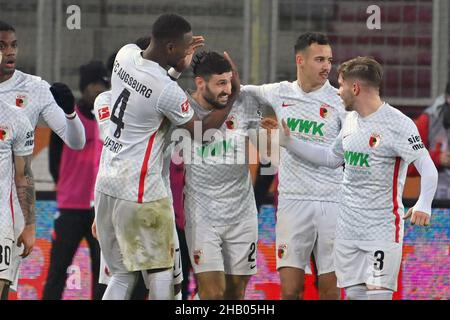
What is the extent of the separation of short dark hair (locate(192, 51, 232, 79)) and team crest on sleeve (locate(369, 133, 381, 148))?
1.24 m

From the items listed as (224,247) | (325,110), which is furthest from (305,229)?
(325,110)

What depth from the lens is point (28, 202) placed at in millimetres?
8656

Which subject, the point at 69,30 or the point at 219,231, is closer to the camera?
the point at 219,231

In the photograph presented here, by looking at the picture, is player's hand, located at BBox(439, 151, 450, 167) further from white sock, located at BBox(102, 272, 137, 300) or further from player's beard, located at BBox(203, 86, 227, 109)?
white sock, located at BBox(102, 272, 137, 300)

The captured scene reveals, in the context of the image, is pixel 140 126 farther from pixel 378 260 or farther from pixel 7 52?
pixel 378 260

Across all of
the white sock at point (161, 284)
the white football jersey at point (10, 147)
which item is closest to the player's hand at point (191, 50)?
→ the white football jersey at point (10, 147)

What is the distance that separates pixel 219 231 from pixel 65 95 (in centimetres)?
146

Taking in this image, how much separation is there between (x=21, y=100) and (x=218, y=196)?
4.85ft

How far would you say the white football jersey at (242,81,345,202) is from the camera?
925 cm

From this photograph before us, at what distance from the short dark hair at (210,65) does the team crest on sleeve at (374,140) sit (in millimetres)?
1244

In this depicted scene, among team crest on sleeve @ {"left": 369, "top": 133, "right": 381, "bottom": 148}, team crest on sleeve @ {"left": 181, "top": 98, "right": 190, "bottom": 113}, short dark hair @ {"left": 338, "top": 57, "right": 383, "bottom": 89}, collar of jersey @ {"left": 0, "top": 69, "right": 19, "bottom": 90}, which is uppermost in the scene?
short dark hair @ {"left": 338, "top": 57, "right": 383, "bottom": 89}

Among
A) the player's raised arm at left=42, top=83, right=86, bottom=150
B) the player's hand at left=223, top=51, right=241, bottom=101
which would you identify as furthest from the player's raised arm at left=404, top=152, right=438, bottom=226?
the player's raised arm at left=42, top=83, right=86, bottom=150
